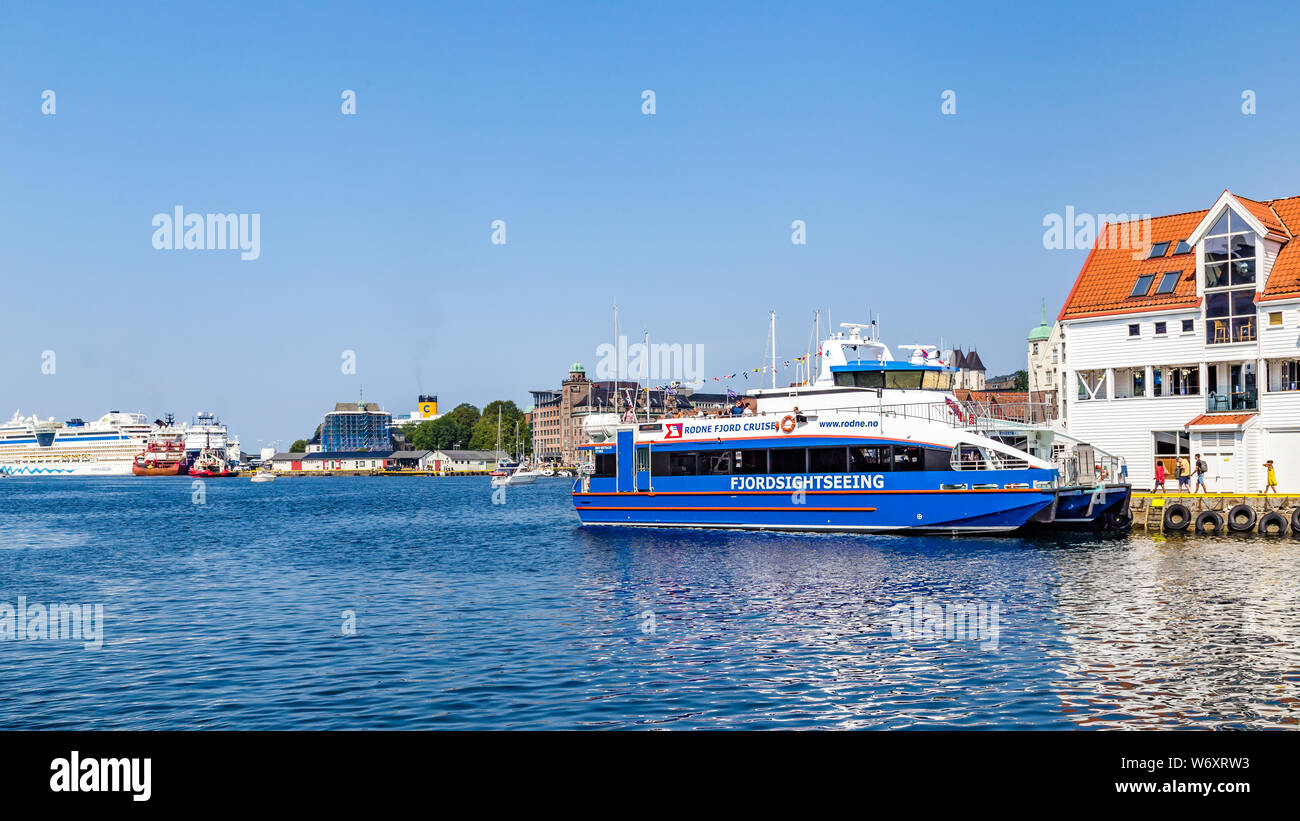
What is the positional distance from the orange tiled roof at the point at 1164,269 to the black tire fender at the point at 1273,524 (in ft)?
32.2

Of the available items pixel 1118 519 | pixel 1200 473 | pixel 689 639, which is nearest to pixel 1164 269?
pixel 1200 473

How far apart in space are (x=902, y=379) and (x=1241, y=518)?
43.7 feet

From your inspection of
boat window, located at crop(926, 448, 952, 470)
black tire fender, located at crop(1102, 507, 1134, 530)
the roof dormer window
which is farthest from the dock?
the roof dormer window

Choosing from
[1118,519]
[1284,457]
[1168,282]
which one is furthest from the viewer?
[1168,282]

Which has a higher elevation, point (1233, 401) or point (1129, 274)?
point (1129, 274)

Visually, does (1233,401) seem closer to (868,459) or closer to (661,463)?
(868,459)

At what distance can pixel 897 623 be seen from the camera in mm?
21156

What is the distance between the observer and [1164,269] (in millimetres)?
46219

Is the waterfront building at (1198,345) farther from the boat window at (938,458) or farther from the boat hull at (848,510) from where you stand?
the boat window at (938,458)

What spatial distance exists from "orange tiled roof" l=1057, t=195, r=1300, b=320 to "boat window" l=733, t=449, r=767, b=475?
16.7m

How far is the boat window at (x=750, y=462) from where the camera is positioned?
4200 centimetres

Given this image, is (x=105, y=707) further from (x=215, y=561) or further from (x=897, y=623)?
(x=215, y=561)
